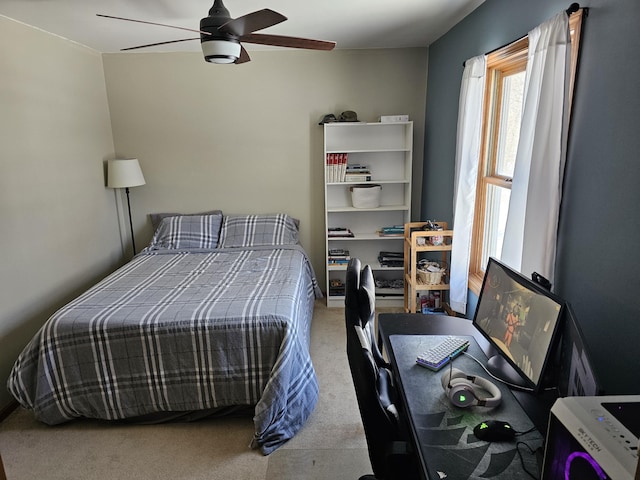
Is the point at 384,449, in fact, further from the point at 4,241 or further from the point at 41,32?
the point at 41,32

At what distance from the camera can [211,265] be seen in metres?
3.31

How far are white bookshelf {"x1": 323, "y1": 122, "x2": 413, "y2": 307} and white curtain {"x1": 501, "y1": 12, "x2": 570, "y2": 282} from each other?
1.87 m

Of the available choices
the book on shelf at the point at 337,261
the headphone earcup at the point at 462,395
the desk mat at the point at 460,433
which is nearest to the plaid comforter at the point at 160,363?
the desk mat at the point at 460,433

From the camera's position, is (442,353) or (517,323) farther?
(442,353)

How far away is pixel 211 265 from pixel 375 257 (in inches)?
65.8

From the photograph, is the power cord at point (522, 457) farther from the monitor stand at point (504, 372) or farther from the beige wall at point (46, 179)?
the beige wall at point (46, 179)

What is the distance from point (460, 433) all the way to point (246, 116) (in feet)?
11.1

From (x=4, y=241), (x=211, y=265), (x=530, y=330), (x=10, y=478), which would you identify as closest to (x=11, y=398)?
(x=10, y=478)

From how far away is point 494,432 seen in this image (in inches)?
46.7

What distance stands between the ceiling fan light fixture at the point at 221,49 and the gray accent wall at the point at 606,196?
1.45m

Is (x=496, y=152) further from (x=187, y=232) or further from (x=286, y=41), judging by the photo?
(x=187, y=232)

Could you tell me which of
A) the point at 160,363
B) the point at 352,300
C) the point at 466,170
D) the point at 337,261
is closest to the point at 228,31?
the point at 352,300

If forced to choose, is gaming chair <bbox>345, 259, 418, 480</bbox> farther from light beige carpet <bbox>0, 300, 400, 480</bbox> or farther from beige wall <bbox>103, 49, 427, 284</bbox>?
beige wall <bbox>103, 49, 427, 284</bbox>

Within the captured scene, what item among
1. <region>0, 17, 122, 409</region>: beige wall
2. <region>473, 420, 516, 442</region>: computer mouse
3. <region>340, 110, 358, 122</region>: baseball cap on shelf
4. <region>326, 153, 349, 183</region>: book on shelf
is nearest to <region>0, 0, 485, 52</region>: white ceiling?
<region>0, 17, 122, 409</region>: beige wall
